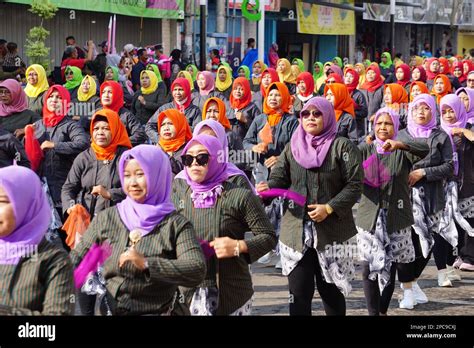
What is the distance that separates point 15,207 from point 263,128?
19.4 ft

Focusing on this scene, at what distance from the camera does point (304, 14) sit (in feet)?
102

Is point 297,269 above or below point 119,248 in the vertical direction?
below

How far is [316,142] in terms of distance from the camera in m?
6.43

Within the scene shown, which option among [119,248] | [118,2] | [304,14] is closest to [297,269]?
[119,248]

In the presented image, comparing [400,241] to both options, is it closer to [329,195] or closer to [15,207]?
[329,195]

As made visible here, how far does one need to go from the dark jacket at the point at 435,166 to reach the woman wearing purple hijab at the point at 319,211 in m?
1.65

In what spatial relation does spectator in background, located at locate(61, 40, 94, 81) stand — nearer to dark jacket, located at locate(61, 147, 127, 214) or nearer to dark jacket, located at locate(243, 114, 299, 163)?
dark jacket, located at locate(243, 114, 299, 163)

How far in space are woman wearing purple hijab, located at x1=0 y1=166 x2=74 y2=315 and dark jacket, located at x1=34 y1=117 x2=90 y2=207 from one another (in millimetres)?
4261

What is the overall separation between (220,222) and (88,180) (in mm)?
1911

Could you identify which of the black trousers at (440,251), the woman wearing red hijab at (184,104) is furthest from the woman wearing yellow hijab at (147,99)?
the black trousers at (440,251)

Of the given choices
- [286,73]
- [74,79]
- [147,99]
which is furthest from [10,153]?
[286,73]

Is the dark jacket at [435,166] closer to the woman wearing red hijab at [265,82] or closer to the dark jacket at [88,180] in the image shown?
the dark jacket at [88,180]

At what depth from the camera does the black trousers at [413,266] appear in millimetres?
7846

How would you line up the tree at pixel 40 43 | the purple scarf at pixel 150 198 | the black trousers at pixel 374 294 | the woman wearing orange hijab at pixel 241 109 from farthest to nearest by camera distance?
the tree at pixel 40 43, the woman wearing orange hijab at pixel 241 109, the black trousers at pixel 374 294, the purple scarf at pixel 150 198
